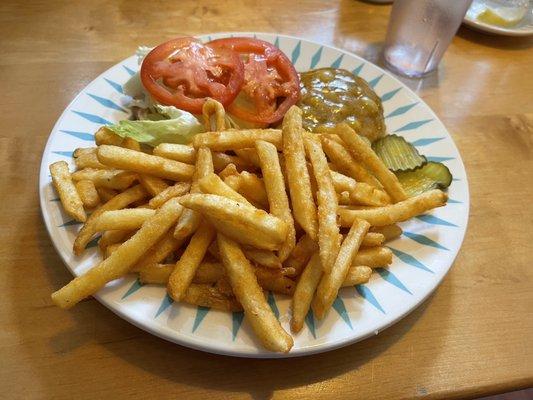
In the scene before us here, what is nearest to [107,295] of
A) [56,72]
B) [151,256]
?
[151,256]

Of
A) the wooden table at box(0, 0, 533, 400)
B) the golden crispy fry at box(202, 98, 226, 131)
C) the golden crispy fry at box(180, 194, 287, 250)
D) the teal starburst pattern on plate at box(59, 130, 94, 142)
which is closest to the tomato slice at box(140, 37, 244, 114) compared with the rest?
the golden crispy fry at box(202, 98, 226, 131)

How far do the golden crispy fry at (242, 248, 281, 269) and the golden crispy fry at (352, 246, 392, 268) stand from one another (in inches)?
11.6

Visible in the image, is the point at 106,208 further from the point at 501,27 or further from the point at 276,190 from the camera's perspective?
the point at 501,27

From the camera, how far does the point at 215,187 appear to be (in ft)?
4.99

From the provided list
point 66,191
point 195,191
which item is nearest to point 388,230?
point 195,191

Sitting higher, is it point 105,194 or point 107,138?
point 107,138

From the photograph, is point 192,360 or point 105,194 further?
point 105,194

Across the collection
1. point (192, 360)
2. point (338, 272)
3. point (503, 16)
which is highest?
point (503, 16)

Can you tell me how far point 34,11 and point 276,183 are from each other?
2.53 meters

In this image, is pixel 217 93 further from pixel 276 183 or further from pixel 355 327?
pixel 355 327

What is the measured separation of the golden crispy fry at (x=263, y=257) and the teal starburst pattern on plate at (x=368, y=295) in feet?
1.07

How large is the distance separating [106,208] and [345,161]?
92cm

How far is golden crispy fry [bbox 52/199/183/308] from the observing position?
1444mm

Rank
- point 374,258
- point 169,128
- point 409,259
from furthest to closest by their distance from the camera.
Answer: point 169,128
point 409,259
point 374,258
